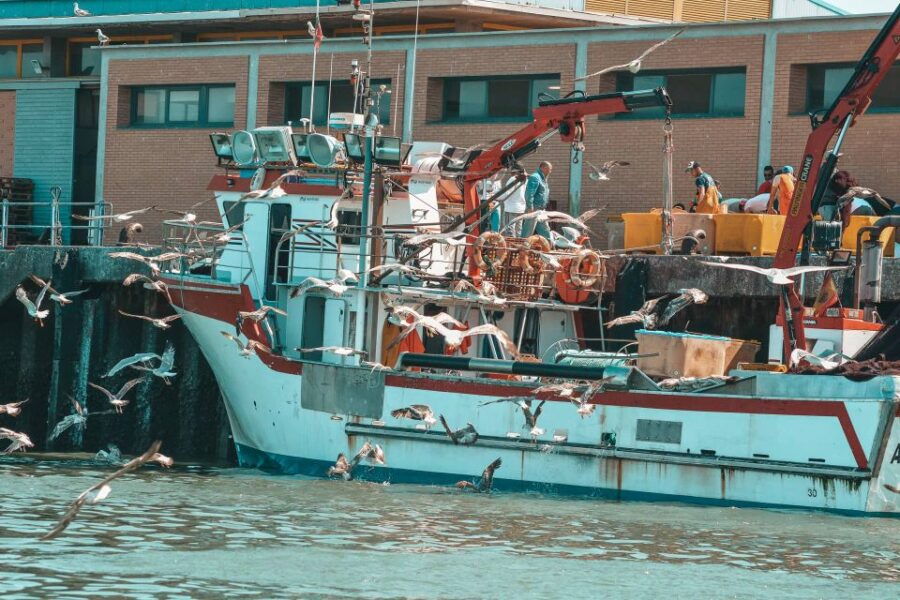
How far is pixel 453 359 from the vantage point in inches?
741

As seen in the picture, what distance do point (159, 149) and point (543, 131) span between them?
50.2 ft

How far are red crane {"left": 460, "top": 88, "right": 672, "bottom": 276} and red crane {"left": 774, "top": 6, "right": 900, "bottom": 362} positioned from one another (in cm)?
190

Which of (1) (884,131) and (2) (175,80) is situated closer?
(1) (884,131)

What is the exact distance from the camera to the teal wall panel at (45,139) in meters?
37.4

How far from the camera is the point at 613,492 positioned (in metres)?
18.2

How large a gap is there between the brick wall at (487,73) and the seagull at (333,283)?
10.6 metres

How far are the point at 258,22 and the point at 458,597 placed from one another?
25.8m

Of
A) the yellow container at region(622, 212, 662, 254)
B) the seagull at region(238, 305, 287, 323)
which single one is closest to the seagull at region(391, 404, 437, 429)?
the seagull at region(238, 305, 287, 323)

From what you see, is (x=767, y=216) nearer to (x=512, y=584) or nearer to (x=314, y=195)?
(x=314, y=195)

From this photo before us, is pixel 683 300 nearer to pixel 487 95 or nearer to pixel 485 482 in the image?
pixel 485 482

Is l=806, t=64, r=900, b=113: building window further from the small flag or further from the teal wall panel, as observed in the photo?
the teal wall panel

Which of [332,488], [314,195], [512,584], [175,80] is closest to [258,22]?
[175,80]

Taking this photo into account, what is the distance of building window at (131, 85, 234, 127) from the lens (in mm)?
33625

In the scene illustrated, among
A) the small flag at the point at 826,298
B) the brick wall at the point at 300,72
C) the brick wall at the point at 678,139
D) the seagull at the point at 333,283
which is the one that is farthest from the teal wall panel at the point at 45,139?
the small flag at the point at 826,298
